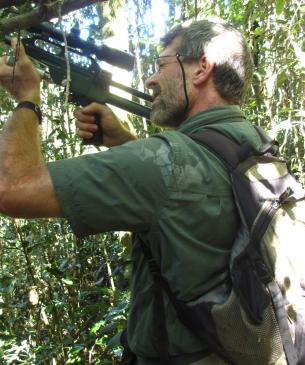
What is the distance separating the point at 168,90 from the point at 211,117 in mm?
253

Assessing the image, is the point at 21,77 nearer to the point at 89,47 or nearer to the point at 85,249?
the point at 89,47

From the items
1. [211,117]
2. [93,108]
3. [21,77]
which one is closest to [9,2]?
[21,77]

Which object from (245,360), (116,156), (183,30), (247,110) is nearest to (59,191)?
(116,156)

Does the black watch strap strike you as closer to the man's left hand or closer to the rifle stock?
the man's left hand

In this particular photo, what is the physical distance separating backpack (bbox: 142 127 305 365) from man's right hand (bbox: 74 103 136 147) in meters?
0.63

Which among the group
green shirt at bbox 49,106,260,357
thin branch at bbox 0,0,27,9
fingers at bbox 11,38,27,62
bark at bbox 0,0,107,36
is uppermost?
thin branch at bbox 0,0,27,9

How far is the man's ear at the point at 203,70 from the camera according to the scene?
1854 millimetres

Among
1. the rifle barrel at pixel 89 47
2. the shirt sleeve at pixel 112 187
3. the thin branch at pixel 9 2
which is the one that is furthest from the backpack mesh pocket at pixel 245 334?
the thin branch at pixel 9 2

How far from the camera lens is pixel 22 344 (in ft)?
12.1

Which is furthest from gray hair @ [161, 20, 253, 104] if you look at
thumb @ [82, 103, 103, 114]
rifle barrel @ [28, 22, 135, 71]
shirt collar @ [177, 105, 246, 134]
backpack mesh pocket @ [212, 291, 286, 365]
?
backpack mesh pocket @ [212, 291, 286, 365]

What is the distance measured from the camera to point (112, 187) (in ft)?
4.61

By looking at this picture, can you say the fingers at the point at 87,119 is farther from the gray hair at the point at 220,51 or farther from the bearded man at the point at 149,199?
the gray hair at the point at 220,51

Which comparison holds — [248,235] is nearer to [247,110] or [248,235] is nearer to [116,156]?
[116,156]

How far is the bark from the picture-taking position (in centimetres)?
157
